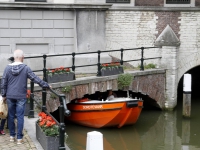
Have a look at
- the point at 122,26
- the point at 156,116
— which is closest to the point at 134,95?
the point at 156,116

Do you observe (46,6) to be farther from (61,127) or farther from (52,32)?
(61,127)

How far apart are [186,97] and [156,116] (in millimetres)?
1239

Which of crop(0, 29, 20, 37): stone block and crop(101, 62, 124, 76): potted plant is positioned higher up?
crop(0, 29, 20, 37): stone block

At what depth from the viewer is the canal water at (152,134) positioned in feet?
36.0

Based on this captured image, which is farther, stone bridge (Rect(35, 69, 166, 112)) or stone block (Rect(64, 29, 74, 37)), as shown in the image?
stone block (Rect(64, 29, 74, 37))

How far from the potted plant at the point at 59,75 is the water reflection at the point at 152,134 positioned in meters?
1.57

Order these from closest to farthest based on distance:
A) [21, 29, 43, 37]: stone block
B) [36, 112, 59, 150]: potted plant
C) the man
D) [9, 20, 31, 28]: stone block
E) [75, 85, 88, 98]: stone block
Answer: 1. [36, 112, 59, 150]: potted plant
2. the man
3. [75, 85, 88, 98]: stone block
4. [9, 20, 31, 28]: stone block
5. [21, 29, 43, 37]: stone block

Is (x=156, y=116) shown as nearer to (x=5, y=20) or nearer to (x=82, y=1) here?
(x=82, y=1)

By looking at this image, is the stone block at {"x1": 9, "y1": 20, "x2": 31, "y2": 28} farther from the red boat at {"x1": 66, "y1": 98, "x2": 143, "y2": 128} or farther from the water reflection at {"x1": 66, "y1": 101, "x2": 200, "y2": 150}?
the water reflection at {"x1": 66, "y1": 101, "x2": 200, "y2": 150}

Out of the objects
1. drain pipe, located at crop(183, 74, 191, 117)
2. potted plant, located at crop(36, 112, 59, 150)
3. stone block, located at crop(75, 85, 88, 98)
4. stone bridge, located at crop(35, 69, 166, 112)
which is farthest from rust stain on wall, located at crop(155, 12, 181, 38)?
potted plant, located at crop(36, 112, 59, 150)

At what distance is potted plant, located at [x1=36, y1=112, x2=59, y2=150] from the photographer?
6625mm

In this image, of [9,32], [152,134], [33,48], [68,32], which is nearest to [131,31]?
[68,32]

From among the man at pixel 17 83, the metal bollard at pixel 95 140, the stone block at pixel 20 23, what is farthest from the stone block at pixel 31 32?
the metal bollard at pixel 95 140

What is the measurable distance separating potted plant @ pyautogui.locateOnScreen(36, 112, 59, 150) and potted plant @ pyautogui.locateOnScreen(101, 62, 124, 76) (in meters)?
5.47
